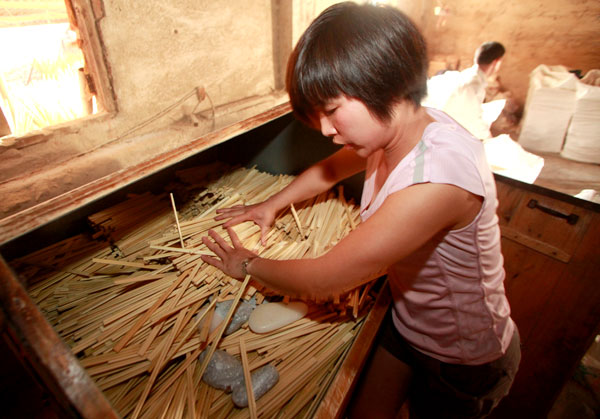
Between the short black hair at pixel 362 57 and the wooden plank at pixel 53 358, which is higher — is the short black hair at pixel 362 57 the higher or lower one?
the higher one

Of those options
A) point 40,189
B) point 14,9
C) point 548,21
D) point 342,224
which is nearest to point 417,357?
point 342,224

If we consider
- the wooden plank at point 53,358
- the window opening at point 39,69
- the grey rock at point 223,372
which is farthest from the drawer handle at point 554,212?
the window opening at point 39,69

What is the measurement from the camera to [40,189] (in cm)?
98

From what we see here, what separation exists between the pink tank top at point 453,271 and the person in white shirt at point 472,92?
3.35 metres

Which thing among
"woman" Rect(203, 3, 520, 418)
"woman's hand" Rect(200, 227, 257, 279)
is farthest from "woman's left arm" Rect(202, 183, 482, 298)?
"woman's hand" Rect(200, 227, 257, 279)

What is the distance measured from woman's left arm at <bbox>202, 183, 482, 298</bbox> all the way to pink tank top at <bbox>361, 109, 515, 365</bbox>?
0.05 m

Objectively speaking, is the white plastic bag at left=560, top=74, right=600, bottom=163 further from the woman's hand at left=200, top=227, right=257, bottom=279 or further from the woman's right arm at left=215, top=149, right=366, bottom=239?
the woman's hand at left=200, top=227, right=257, bottom=279

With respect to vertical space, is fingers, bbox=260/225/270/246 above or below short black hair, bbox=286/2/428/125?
below

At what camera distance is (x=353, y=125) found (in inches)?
45.1

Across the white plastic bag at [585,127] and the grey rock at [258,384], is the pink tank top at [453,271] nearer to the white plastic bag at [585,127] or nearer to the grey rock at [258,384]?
the grey rock at [258,384]

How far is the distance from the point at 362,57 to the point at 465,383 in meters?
1.64

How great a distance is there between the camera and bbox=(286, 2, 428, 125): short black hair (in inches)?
40.1

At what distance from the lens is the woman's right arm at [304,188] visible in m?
2.00

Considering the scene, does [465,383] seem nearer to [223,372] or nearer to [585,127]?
[223,372]
